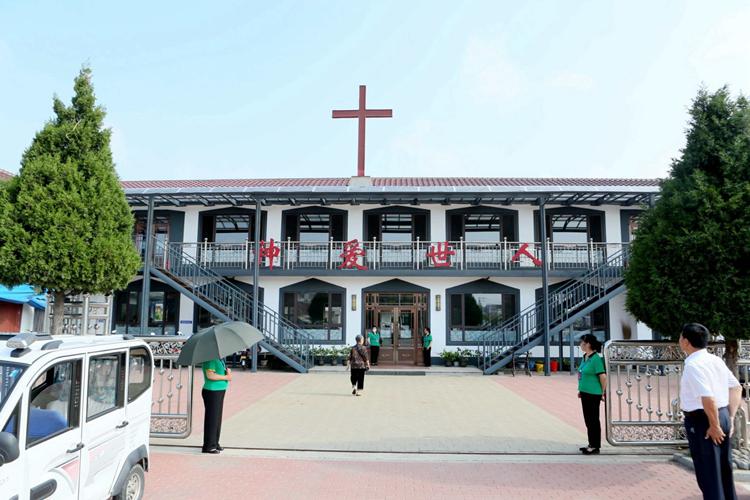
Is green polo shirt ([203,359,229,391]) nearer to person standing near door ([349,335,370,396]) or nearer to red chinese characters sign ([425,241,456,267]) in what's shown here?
person standing near door ([349,335,370,396])

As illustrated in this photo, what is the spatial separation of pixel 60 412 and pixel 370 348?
1467 cm

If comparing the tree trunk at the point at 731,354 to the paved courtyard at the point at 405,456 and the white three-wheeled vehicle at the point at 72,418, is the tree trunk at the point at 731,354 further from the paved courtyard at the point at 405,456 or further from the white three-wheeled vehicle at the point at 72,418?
the white three-wheeled vehicle at the point at 72,418

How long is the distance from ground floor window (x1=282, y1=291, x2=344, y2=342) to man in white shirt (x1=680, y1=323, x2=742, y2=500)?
48.6ft

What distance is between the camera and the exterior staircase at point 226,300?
→ 17.0m

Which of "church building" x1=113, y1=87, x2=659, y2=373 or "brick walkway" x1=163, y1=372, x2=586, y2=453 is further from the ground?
"church building" x1=113, y1=87, x2=659, y2=373

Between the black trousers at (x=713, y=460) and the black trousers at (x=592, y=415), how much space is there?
7.19 feet

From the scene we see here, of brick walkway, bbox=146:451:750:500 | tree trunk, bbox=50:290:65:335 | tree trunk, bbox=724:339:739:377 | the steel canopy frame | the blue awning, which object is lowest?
brick walkway, bbox=146:451:750:500

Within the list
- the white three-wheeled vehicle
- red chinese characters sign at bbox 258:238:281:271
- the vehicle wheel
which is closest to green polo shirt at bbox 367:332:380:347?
red chinese characters sign at bbox 258:238:281:271

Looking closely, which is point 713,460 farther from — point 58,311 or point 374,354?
point 374,354

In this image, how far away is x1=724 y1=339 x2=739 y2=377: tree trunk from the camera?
6742 millimetres

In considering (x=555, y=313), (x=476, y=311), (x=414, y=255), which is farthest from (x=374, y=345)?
(x=555, y=313)

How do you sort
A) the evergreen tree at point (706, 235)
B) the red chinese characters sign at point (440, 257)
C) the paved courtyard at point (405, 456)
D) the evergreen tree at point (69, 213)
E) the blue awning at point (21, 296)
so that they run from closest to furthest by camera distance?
the paved courtyard at point (405, 456) → the evergreen tree at point (706, 235) → the evergreen tree at point (69, 213) → the blue awning at point (21, 296) → the red chinese characters sign at point (440, 257)

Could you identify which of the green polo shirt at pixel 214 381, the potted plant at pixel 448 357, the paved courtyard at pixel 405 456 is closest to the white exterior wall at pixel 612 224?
the potted plant at pixel 448 357

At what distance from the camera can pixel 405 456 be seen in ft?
22.5
